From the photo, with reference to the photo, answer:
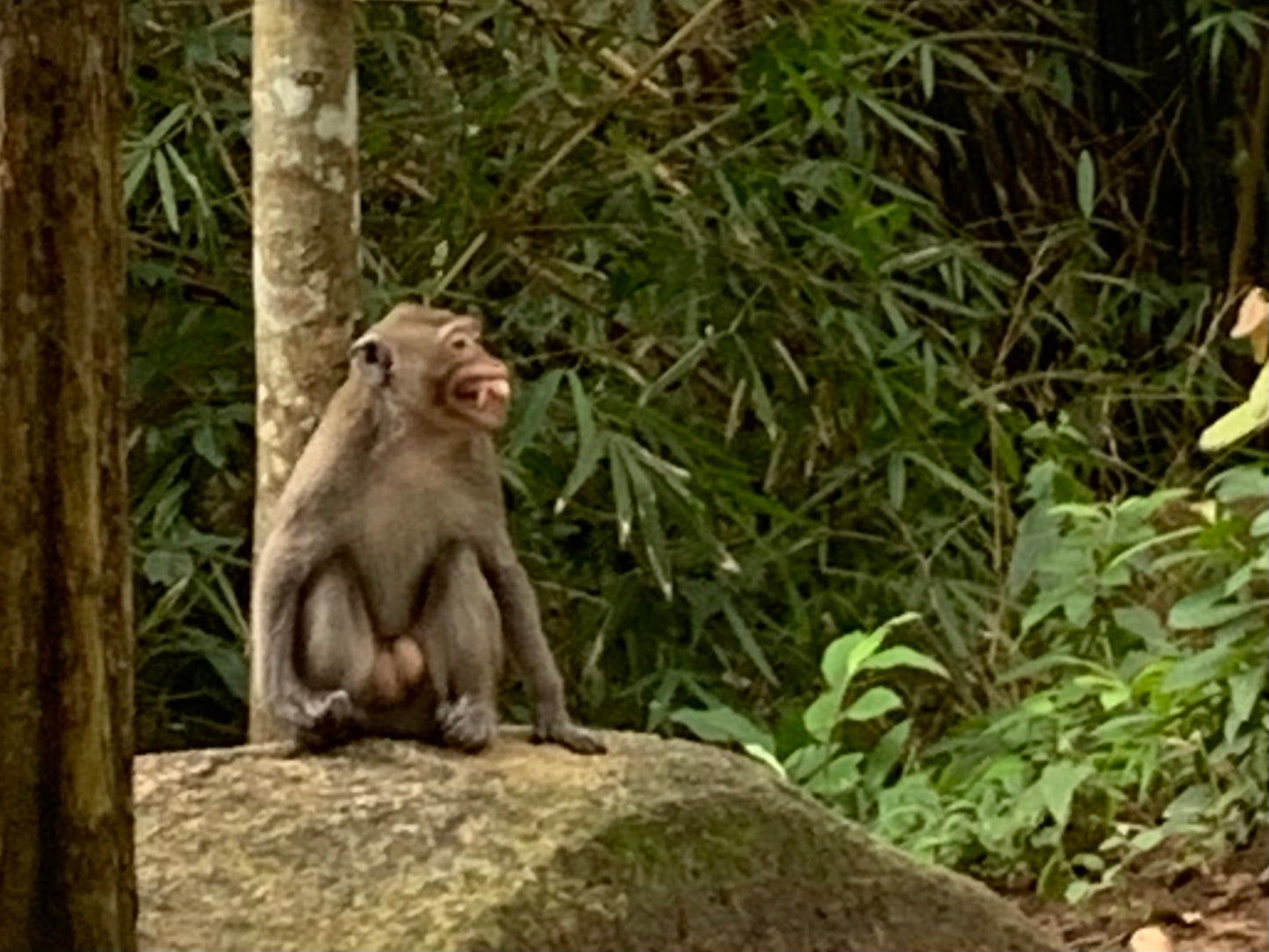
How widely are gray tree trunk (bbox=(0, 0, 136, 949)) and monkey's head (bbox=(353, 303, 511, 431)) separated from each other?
149cm

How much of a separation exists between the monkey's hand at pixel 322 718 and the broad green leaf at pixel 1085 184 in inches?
150

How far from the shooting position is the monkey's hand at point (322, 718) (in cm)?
400

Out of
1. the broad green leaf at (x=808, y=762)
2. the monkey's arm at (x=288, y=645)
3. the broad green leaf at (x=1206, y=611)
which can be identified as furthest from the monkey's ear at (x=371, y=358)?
the broad green leaf at (x=1206, y=611)

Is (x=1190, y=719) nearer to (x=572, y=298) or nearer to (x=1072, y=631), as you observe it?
(x=1072, y=631)

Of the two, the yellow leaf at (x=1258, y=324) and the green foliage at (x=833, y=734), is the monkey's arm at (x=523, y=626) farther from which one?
the yellow leaf at (x=1258, y=324)

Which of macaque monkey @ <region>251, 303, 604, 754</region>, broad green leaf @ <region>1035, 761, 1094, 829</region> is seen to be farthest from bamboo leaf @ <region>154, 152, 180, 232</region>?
broad green leaf @ <region>1035, 761, 1094, 829</region>

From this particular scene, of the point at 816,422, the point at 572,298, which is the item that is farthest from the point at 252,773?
the point at 816,422

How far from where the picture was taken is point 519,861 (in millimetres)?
3436

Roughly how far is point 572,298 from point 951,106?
2659mm

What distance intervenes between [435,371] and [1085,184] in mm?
3481

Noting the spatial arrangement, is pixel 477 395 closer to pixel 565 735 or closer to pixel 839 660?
pixel 565 735

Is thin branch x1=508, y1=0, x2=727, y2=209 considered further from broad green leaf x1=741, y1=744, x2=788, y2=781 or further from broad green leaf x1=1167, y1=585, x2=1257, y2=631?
broad green leaf x1=1167, y1=585, x2=1257, y2=631

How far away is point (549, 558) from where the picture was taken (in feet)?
19.0

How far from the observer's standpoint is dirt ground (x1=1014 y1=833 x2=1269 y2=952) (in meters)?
4.10
